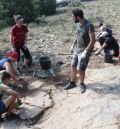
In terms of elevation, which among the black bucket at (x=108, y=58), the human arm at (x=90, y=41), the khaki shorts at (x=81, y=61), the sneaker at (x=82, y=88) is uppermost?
the human arm at (x=90, y=41)

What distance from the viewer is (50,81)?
9289 millimetres

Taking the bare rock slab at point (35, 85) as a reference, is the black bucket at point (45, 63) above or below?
above

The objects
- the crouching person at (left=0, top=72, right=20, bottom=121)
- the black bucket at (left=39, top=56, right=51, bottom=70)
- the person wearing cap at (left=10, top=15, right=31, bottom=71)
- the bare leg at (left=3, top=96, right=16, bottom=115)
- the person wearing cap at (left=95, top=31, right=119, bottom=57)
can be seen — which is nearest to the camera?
the crouching person at (left=0, top=72, right=20, bottom=121)

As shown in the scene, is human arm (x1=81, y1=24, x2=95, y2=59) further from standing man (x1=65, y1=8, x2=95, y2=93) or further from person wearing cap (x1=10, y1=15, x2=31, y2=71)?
person wearing cap (x1=10, y1=15, x2=31, y2=71)

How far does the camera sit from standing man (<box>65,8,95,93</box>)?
25.6 ft

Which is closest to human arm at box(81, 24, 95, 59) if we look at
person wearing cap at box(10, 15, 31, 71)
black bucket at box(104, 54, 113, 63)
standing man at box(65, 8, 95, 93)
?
standing man at box(65, 8, 95, 93)

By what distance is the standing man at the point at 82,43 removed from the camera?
25.6ft

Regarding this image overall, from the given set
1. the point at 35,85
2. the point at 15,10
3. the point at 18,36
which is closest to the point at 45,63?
the point at 35,85

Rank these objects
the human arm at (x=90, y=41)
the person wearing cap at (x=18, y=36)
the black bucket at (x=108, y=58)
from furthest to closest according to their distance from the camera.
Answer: the black bucket at (x=108, y=58), the person wearing cap at (x=18, y=36), the human arm at (x=90, y=41)

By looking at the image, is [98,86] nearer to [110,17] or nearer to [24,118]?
[24,118]

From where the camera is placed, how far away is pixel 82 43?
815 cm

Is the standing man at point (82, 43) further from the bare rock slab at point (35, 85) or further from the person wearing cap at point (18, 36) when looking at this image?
the person wearing cap at point (18, 36)

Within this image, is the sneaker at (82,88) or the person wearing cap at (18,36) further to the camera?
the person wearing cap at (18,36)

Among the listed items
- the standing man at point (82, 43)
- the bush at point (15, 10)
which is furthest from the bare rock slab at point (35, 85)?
the bush at point (15, 10)
